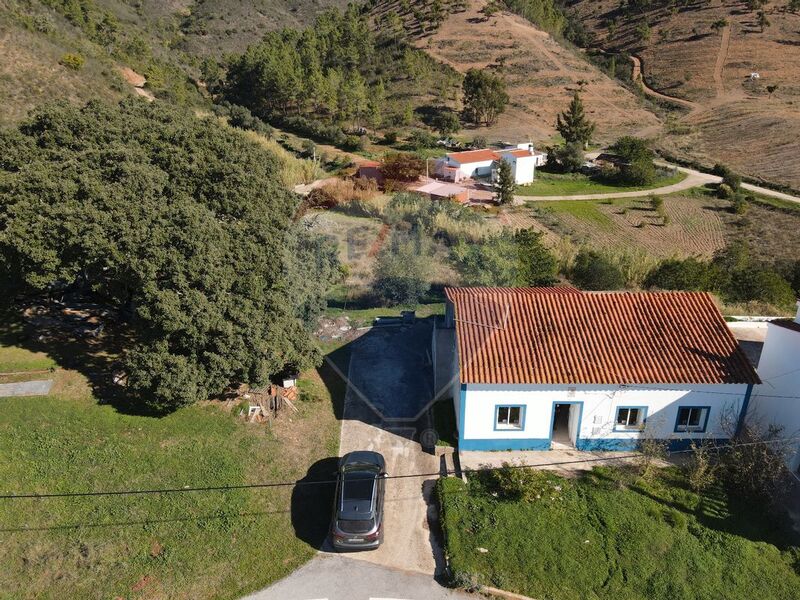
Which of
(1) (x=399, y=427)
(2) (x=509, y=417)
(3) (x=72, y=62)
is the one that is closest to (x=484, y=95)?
(3) (x=72, y=62)

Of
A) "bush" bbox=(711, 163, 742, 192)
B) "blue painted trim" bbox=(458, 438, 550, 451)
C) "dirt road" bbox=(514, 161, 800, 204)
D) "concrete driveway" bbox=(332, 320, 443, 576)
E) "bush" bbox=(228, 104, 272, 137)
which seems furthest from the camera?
"bush" bbox=(228, 104, 272, 137)

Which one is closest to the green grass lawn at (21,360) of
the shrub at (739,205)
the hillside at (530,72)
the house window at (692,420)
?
the house window at (692,420)

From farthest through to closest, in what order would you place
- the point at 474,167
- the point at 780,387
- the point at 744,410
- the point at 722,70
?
the point at 722,70
the point at 474,167
the point at 780,387
the point at 744,410

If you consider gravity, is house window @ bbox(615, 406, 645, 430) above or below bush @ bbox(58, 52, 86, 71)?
below

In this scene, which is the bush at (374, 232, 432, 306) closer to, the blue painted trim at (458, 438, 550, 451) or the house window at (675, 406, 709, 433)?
the blue painted trim at (458, 438, 550, 451)

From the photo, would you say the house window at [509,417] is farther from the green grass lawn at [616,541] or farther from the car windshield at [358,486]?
the car windshield at [358,486]

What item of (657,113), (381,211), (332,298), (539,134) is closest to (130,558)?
(332,298)

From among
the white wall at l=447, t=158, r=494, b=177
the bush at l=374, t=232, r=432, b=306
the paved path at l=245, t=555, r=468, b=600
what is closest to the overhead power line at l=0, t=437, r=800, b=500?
the paved path at l=245, t=555, r=468, b=600

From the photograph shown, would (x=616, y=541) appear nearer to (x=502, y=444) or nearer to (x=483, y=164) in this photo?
(x=502, y=444)
